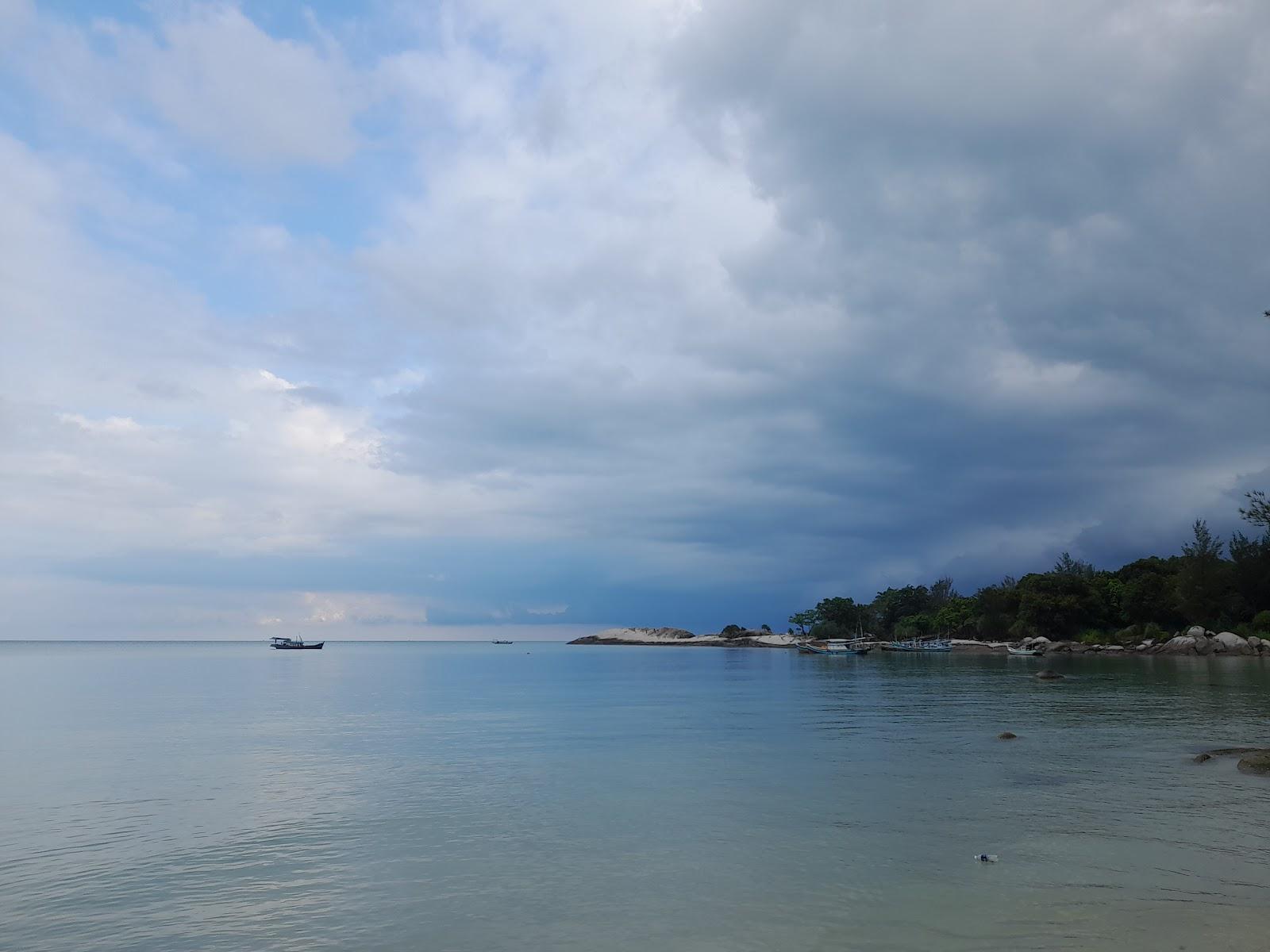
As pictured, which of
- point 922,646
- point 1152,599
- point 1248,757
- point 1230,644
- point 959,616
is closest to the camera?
point 1248,757

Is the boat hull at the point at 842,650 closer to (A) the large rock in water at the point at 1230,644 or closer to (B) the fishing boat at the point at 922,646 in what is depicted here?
(B) the fishing boat at the point at 922,646

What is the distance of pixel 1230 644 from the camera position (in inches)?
4003

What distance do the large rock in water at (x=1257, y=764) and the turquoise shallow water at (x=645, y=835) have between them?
0.70 metres

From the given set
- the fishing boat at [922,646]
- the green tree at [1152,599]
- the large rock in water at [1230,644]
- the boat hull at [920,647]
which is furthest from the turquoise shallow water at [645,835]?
the fishing boat at [922,646]

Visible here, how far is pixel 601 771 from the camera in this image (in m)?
31.5

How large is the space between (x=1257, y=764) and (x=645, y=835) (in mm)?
21741

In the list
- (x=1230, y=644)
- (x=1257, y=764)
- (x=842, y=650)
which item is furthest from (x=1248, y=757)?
(x=842, y=650)

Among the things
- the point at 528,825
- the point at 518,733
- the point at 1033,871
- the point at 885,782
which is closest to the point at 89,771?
the point at 518,733

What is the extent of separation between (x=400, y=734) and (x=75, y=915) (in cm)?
2907

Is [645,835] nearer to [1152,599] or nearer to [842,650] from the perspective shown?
[1152,599]

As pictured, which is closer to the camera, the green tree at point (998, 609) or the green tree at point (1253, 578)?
the green tree at point (1253, 578)

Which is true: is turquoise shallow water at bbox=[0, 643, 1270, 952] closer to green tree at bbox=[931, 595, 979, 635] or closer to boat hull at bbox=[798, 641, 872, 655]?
boat hull at bbox=[798, 641, 872, 655]

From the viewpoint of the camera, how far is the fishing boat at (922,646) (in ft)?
570

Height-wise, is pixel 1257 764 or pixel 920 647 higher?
pixel 1257 764
